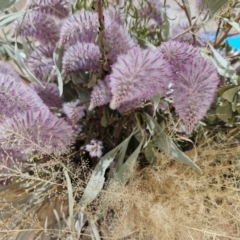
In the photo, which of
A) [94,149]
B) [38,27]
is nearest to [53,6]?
[38,27]

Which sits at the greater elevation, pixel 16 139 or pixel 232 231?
pixel 16 139

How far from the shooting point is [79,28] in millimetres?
375

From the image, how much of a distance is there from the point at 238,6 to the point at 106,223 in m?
0.24

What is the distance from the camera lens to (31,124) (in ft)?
1.13

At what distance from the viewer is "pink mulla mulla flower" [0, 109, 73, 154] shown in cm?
34

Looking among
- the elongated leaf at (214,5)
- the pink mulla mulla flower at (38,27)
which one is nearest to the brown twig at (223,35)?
the elongated leaf at (214,5)

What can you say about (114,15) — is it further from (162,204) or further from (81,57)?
(162,204)

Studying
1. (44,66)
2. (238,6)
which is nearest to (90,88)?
(44,66)

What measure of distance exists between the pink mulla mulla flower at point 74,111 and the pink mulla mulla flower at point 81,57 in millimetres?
30

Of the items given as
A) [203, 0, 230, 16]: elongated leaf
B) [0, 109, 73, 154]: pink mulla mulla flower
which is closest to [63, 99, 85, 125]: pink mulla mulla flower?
[0, 109, 73, 154]: pink mulla mulla flower

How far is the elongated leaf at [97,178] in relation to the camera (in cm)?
38

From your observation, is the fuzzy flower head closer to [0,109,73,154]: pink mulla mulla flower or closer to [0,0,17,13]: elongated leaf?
[0,109,73,154]: pink mulla mulla flower

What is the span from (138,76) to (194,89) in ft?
0.15

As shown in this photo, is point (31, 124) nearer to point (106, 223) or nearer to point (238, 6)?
point (106, 223)
